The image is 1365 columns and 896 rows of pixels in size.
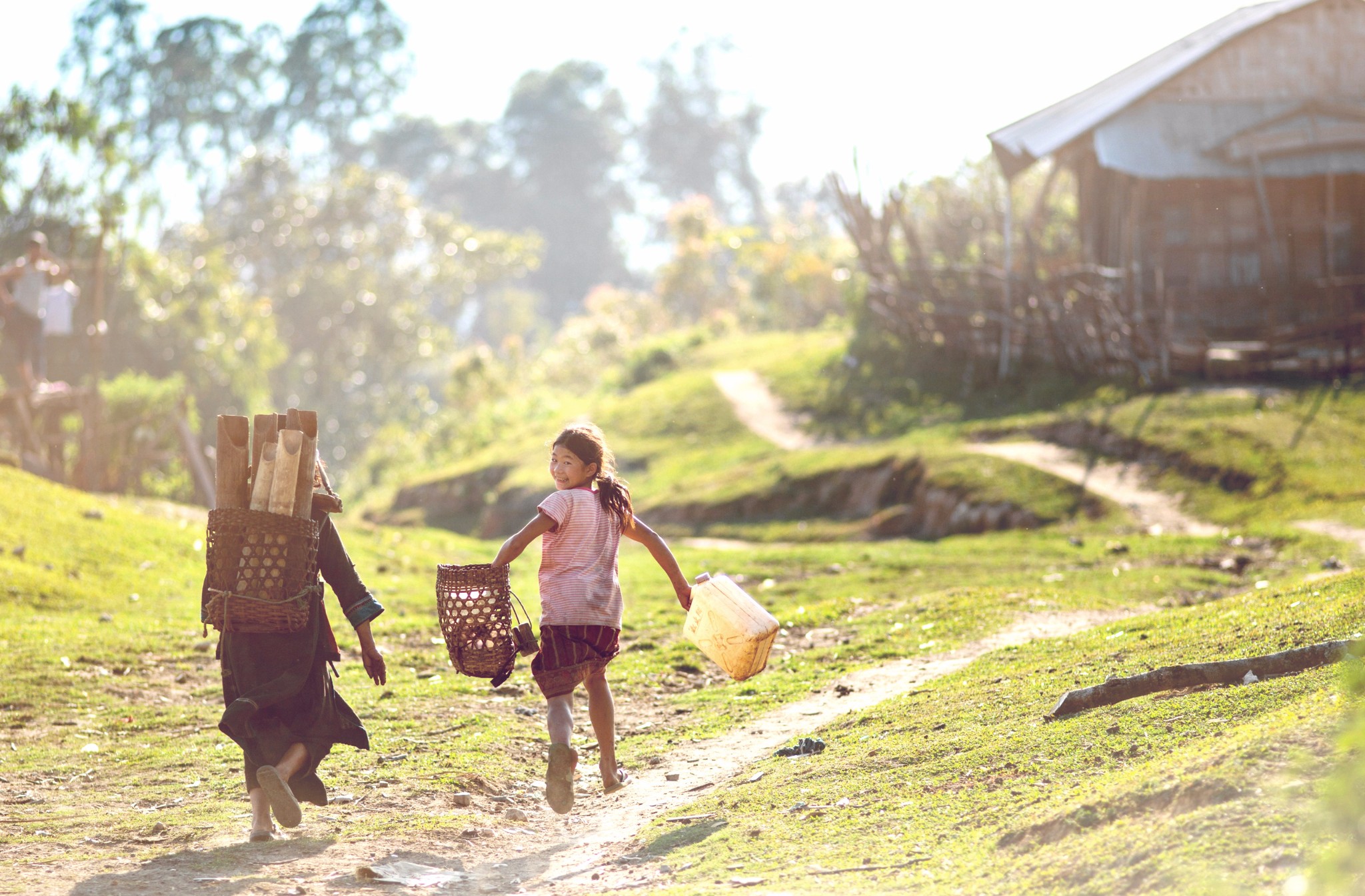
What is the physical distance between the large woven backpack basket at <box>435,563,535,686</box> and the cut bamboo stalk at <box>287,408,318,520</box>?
22.3 inches

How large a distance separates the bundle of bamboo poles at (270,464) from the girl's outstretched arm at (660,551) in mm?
1303

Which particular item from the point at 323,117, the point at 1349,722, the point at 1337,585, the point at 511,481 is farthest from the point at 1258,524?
the point at 323,117

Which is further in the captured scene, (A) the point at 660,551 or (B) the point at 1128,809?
(A) the point at 660,551

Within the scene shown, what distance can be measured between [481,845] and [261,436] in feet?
5.85

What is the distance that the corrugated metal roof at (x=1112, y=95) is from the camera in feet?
72.0

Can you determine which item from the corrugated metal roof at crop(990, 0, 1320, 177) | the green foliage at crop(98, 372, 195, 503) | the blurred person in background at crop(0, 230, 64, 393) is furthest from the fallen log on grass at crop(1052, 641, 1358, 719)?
the corrugated metal roof at crop(990, 0, 1320, 177)

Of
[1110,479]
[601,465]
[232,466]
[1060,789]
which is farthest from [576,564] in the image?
[1110,479]

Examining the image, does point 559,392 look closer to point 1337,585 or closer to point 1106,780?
point 1337,585

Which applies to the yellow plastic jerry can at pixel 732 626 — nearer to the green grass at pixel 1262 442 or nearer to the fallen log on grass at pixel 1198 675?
the fallen log on grass at pixel 1198 675

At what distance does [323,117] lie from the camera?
63.4 metres

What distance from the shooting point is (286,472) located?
5410 millimetres

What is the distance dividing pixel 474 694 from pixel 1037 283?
13.8 m

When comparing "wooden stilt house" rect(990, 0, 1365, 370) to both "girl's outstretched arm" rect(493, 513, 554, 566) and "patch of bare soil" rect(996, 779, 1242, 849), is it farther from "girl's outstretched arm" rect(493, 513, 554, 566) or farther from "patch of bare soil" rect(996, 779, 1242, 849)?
"patch of bare soil" rect(996, 779, 1242, 849)

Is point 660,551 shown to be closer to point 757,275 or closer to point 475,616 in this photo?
point 475,616
